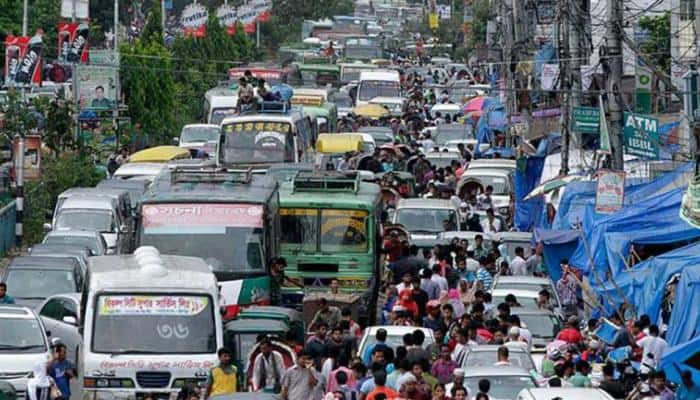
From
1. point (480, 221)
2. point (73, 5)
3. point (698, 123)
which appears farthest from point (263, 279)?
point (73, 5)

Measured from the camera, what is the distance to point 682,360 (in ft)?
73.0

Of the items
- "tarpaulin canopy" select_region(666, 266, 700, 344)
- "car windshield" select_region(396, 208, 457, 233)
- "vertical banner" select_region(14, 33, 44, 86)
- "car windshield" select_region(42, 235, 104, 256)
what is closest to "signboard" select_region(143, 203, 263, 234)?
"tarpaulin canopy" select_region(666, 266, 700, 344)

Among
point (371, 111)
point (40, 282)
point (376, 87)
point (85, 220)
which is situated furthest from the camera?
point (376, 87)

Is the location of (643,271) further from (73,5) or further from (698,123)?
(73,5)

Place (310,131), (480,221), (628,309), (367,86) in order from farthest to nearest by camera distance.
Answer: (367,86) < (310,131) < (480,221) < (628,309)

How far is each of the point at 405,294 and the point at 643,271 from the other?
11.4ft

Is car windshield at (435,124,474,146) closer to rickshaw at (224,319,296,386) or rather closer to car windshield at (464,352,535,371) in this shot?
rickshaw at (224,319,296,386)

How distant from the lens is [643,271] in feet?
90.9

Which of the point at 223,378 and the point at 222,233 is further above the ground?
the point at 222,233

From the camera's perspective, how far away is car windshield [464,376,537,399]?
20906 mm

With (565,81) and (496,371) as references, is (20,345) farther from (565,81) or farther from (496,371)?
(565,81)

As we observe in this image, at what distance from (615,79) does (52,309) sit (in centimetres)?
1119

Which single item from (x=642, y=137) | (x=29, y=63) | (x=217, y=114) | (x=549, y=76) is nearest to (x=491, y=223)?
(x=642, y=137)

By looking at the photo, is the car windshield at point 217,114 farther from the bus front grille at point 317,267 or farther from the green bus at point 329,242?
the bus front grille at point 317,267
